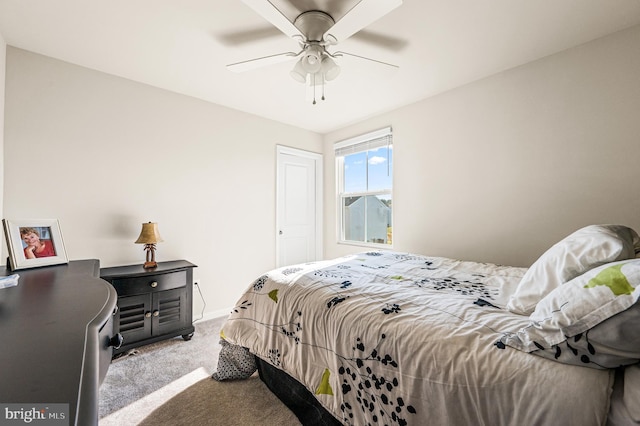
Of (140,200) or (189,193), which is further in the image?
(189,193)

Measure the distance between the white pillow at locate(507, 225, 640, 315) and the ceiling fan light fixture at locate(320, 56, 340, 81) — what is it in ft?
5.47

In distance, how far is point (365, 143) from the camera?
3598 mm

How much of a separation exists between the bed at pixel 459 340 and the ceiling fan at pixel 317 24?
140 cm

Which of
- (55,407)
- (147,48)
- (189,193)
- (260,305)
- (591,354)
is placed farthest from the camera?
(189,193)

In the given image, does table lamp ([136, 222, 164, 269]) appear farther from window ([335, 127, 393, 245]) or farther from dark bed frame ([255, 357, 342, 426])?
window ([335, 127, 393, 245])

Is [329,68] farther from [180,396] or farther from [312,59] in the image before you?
[180,396]

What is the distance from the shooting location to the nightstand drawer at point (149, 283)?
218 cm

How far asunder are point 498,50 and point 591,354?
223 centimetres

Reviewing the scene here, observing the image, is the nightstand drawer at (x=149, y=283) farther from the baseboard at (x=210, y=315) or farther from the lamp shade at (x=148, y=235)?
the baseboard at (x=210, y=315)

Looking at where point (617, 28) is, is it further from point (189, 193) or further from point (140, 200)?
point (140, 200)

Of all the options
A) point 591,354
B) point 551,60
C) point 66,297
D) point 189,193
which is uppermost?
point 551,60

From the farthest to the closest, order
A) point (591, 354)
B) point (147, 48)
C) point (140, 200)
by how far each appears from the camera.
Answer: point (140, 200) < point (147, 48) < point (591, 354)

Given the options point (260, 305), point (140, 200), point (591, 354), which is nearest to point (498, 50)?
point (591, 354)

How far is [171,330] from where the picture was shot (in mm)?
2420
